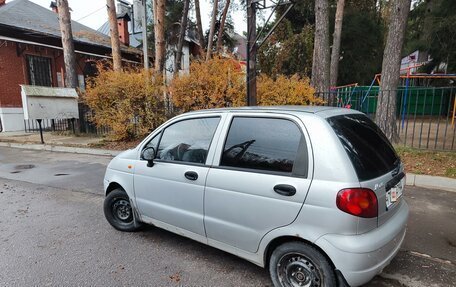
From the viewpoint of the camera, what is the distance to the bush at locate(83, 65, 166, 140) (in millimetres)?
9523

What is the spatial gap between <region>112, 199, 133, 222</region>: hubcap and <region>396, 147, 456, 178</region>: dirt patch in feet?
16.7

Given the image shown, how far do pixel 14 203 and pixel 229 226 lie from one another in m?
4.21

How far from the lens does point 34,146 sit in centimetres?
1119

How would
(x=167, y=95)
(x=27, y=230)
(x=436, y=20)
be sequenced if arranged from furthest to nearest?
(x=436, y=20), (x=167, y=95), (x=27, y=230)

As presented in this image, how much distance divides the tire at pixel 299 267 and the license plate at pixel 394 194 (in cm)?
73

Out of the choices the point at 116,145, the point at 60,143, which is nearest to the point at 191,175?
the point at 116,145

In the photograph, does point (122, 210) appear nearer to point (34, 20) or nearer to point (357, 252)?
point (357, 252)

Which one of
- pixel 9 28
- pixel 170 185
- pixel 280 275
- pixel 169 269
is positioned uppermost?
pixel 9 28

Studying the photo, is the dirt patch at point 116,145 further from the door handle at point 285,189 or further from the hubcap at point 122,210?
the door handle at point 285,189

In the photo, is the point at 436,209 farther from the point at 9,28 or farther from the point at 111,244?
the point at 9,28

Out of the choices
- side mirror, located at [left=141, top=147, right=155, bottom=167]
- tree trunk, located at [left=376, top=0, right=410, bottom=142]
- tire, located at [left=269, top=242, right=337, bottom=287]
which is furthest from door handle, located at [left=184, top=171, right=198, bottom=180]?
tree trunk, located at [left=376, top=0, right=410, bottom=142]

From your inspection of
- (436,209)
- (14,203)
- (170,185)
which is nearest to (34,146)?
(14,203)

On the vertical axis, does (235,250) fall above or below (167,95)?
below

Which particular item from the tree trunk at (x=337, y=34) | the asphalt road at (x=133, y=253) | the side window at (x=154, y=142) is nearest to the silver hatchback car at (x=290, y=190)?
the side window at (x=154, y=142)
